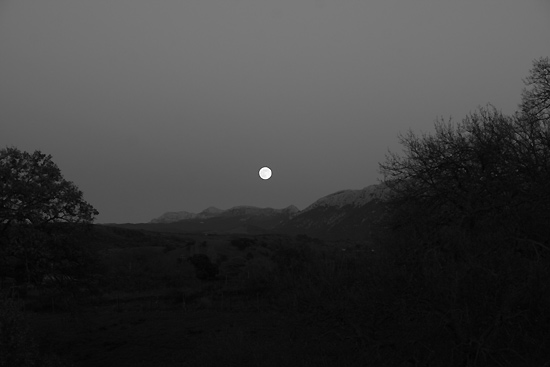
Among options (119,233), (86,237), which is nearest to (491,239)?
(86,237)

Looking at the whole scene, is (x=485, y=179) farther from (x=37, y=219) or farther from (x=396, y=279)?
(x=37, y=219)

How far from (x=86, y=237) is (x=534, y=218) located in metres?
17.1

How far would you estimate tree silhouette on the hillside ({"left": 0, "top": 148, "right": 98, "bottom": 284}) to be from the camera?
18172 mm

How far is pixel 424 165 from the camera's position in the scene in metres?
20.6

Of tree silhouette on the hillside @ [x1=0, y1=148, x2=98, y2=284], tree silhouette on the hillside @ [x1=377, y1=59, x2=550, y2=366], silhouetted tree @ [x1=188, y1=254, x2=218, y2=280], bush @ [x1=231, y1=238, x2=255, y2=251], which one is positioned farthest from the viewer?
bush @ [x1=231, y1=238, x2=255, y2=251]

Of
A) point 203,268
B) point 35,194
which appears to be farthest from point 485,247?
point 203,268

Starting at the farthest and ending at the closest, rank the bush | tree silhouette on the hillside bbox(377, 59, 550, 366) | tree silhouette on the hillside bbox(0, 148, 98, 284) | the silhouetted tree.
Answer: the bush → the silhouetted tree → tree silhouette on the hillside bbox(0, 148, 98, 284) → tree silhouette on the hillside bbox(377, 59, 550, 366)

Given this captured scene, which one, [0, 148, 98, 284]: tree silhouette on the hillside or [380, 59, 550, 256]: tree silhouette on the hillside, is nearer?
[380, 59, 550, 256]: tree silhouette on the hillside

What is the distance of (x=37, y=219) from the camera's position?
18.6m

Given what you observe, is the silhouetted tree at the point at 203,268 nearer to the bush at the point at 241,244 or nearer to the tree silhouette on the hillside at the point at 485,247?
the bush at the point at 241,244

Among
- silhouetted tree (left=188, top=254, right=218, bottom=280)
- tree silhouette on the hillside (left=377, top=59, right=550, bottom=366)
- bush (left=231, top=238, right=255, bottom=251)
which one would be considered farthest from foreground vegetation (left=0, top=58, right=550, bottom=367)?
bush (left=231, top=238, right=255, bottom=251)

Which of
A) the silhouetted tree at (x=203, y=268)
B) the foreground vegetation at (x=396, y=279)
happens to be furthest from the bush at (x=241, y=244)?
the foreground vegetation at (x=396, y=279)

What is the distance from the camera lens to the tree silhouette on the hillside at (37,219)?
59.6 feet

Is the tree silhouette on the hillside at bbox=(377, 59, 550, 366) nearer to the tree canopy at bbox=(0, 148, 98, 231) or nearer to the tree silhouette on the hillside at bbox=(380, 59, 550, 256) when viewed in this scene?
the tree silhouette on the hillside at bbox=(380, 59, 550, 256)
